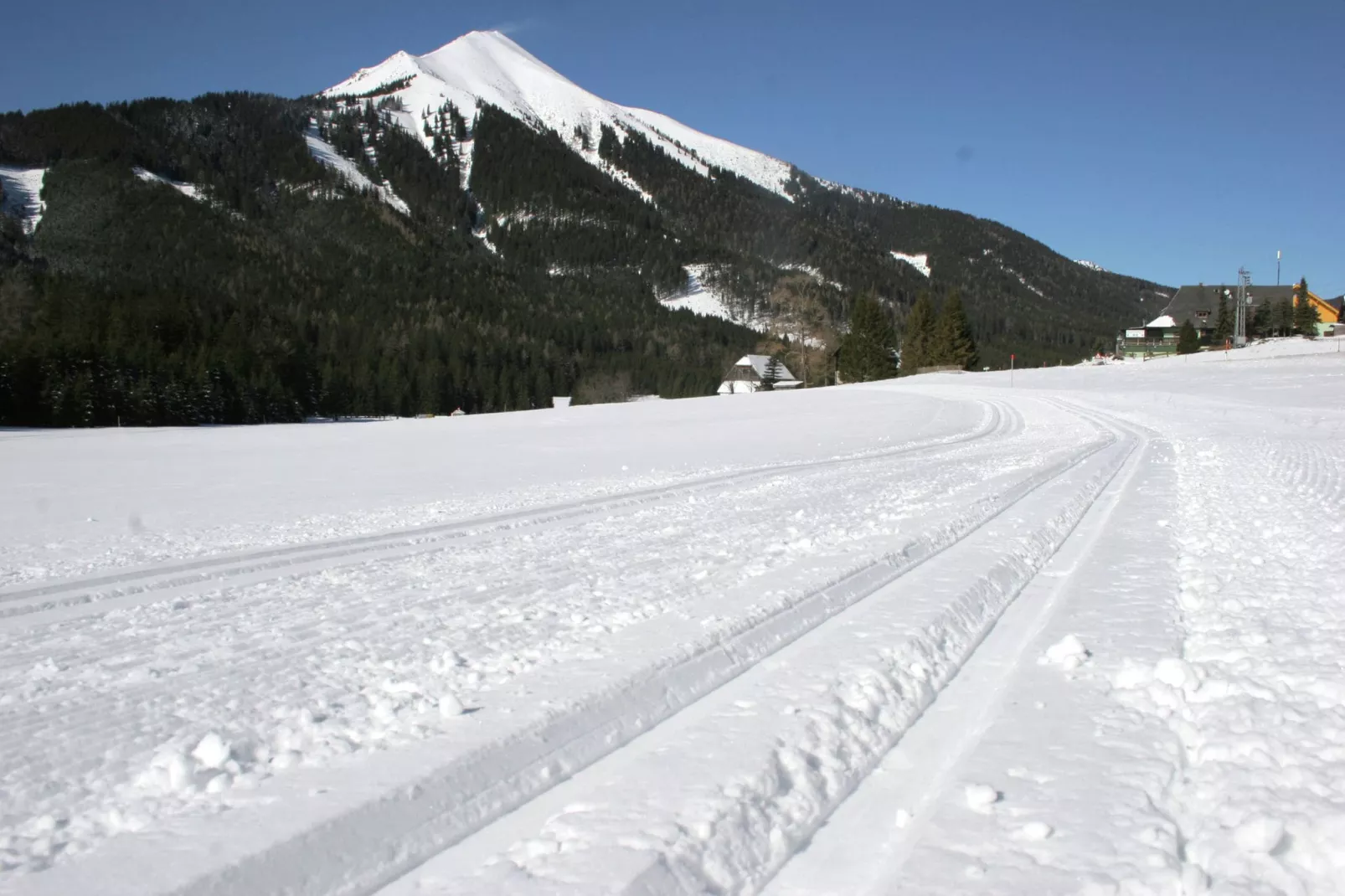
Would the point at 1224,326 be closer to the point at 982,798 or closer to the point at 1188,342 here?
the point at 1188,342

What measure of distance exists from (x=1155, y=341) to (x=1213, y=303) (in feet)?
30.5

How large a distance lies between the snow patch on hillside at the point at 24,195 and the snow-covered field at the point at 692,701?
673 feet

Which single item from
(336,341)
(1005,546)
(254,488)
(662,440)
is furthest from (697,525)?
(336,341)

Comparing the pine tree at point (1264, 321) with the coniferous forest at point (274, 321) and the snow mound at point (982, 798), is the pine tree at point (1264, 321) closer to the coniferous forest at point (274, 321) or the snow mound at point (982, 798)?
the coniferous forest at point (274, 321)

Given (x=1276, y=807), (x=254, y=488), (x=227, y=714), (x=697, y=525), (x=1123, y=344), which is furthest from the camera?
(x=1123, y=344)

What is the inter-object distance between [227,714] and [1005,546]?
5.94 meters

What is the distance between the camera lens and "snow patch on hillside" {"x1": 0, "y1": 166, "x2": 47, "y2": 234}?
559 ft

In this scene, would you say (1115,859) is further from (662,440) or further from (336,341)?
(336,341)

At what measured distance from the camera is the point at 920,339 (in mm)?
80375

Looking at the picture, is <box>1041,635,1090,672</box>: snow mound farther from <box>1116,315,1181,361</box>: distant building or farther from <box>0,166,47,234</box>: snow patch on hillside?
<box>0,166,47,234</box>: snow patch on hillside

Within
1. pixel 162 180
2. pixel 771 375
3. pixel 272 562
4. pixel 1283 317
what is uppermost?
pixel 162 180

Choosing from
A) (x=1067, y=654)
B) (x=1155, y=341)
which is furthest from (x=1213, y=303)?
(x=1067, y=654)

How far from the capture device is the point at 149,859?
2662 mm

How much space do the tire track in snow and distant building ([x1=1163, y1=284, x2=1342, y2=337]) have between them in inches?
4462
